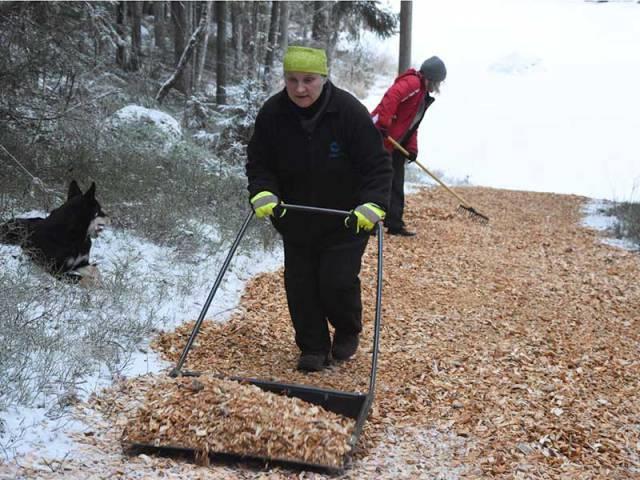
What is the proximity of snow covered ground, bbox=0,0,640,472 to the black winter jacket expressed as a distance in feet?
30.4

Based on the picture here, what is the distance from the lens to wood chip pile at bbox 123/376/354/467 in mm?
3449

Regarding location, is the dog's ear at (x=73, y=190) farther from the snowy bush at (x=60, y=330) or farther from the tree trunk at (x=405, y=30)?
the tree trunk at (x=405, y=30)

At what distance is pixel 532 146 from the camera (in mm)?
26797

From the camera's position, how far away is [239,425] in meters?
3.53

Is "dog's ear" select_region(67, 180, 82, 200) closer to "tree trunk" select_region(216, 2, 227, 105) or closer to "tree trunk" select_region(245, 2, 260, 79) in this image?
"tree trunk" select_region(245, 2, 260, 79)

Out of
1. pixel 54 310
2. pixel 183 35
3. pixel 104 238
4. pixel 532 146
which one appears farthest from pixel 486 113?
pixel 54 310

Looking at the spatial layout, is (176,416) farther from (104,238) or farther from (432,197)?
(432,197)

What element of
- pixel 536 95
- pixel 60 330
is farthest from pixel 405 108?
pixel 536 95

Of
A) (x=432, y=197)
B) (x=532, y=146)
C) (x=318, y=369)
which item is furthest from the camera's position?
(x=532, y=146)

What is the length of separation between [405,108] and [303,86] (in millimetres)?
4685

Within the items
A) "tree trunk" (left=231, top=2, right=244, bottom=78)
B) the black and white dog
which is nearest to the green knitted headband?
the black and white dog

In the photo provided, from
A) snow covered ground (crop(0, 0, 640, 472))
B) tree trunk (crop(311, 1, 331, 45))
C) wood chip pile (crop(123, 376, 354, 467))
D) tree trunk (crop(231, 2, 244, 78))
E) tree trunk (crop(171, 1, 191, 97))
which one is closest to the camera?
wood chip pile (crop(123, 376, 354, 467))

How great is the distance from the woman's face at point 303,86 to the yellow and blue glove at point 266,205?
59cm

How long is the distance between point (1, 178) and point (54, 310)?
2887mm
